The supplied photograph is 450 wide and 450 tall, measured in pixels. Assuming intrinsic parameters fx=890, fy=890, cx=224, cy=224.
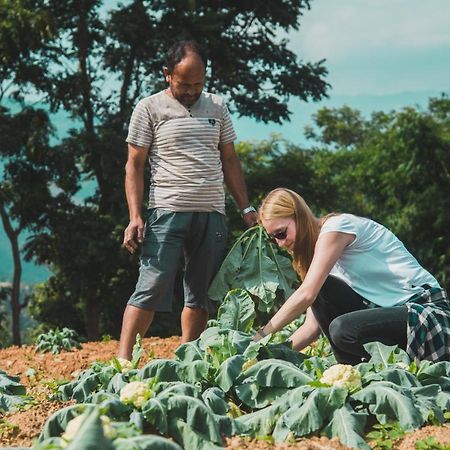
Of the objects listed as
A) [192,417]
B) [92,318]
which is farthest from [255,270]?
[92,318]

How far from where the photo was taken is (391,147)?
71.8 feet

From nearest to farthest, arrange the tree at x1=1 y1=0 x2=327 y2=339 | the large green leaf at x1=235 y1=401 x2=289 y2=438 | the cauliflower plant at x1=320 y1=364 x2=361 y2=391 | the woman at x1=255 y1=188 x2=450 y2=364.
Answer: the large green leaf at x1=235 y1=401 x2=289 y2=438
the cauliflower plant at x1=320 y1=364 x2=361 y2=391
the woman at x1=255 y1=188 x2=450 y2=364
the tree at x1=1 y1=0 x2=327 y2=339

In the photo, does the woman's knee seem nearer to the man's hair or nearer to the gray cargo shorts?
the gray cargo shorts

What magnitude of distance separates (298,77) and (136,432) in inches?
732

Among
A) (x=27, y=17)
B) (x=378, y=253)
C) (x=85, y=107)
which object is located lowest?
(x=378, y=253)

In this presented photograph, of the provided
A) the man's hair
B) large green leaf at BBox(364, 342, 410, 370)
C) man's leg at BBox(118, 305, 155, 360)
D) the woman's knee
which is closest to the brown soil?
man's leg at BBox(118, 305, 155, 360)

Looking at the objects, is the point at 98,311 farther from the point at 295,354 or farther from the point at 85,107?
the point at 295,354

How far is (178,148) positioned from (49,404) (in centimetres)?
173

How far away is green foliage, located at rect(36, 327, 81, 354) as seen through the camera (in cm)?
787

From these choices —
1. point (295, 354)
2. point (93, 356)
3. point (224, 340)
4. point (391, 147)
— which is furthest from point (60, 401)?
point (391, 147)

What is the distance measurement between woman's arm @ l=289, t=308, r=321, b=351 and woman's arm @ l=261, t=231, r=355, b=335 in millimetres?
526

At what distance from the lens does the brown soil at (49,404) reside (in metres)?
3.26

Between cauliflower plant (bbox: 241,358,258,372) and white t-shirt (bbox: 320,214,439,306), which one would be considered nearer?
cauliflower plant (bbox: 241,358,258,372)

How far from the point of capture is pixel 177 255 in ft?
16.9
